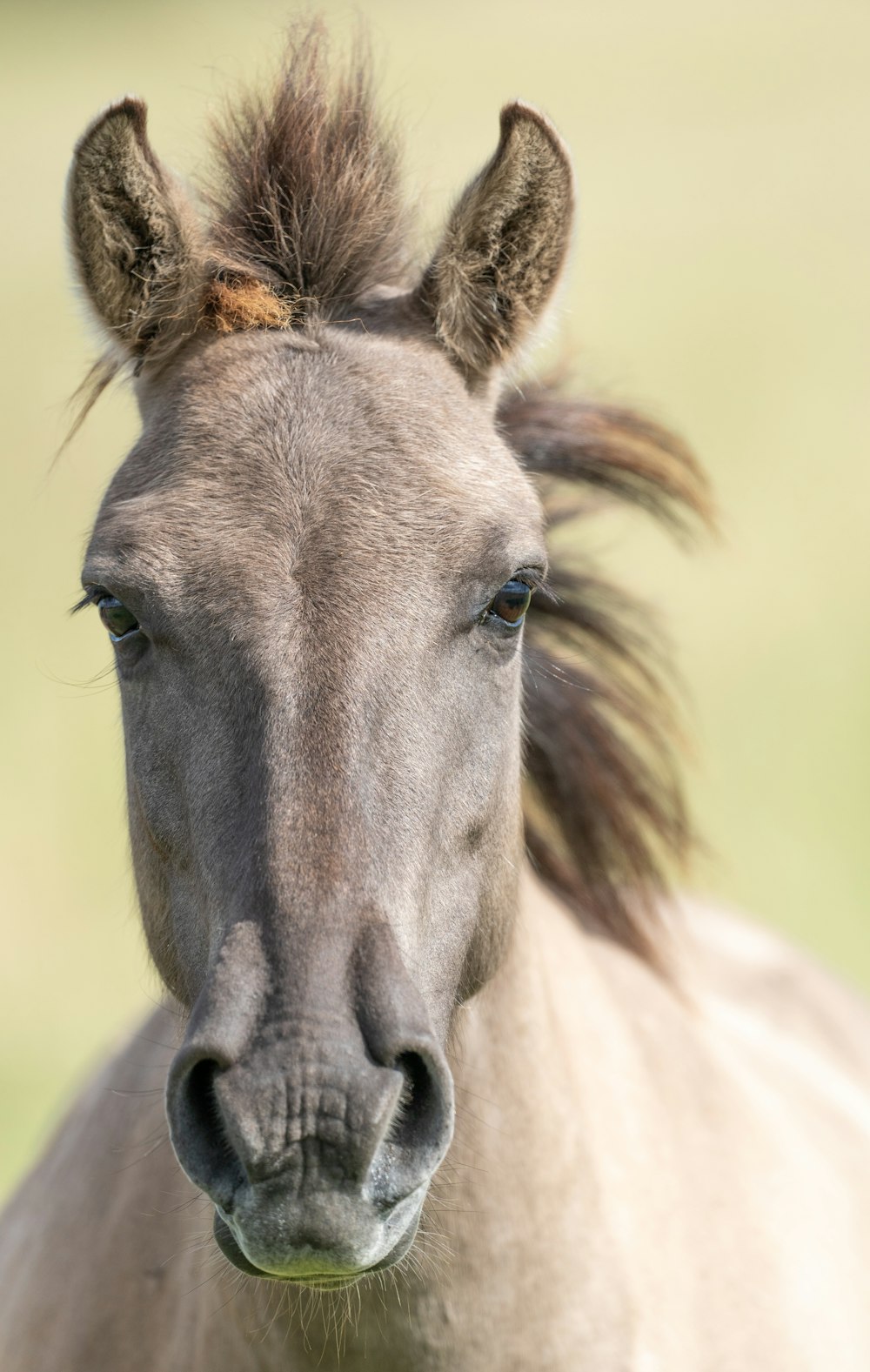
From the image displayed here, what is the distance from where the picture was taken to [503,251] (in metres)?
2.66

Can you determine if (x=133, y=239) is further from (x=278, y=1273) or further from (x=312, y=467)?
(x=278, y=1273)

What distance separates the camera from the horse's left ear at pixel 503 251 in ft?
8.34

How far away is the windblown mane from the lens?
8.57 feet

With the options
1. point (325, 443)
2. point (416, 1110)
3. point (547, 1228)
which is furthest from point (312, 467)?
point (547, 1228)

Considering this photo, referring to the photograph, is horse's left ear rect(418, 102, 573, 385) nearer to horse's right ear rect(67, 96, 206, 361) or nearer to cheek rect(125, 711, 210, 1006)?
horse's right ear rect(67, 96, 206, 361)

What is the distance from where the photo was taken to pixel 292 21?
2932 millimetres

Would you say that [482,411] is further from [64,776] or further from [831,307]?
[831,307]

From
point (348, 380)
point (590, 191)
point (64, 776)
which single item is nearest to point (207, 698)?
point (348, 380)

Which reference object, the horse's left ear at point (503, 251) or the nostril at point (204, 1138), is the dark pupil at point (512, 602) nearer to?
the horse's left ear at point (503, 251)

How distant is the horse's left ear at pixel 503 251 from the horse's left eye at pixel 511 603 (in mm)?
559

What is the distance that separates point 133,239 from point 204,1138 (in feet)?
5.44

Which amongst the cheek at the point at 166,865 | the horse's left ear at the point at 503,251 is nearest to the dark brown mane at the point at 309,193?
the horse's left ear at the point at 503,251

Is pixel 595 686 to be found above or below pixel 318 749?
below

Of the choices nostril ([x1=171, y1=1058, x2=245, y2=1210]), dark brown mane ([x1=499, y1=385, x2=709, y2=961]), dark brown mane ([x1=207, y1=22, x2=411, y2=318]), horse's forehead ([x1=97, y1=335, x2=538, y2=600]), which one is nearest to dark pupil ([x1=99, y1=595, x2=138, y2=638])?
horse's forehead ([x1=97, y1=335, x2=538, y2=600])
